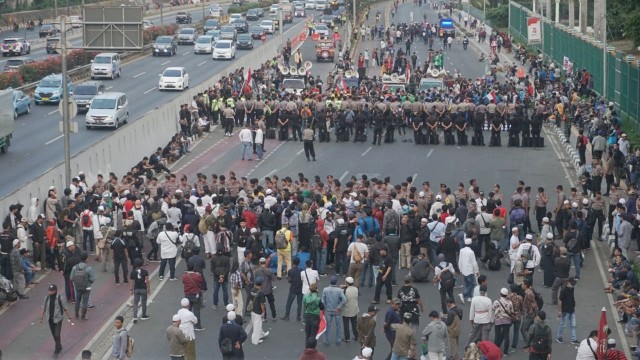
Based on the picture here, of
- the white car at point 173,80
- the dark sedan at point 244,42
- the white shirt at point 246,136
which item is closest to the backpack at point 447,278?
the white shirt at point 246,136

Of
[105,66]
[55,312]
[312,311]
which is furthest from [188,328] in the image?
[105,66]

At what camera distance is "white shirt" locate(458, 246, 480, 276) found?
26.9 meters

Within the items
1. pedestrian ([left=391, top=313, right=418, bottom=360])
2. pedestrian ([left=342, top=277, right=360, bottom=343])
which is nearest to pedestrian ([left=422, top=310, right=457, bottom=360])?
pedestrian ([left=391, top=313, right=418, bottom=360])

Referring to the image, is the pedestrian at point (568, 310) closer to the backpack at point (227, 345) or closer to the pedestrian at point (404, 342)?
the pedestrian at point (404, 342)

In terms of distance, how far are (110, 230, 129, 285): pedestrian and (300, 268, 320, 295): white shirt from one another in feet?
16.1

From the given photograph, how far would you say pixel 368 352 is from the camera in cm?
2052

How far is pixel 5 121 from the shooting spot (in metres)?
48.1

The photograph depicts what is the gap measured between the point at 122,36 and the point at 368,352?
24849 mm

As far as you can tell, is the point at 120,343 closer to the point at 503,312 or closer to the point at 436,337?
the point at 436,337

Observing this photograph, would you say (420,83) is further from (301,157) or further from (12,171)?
(12,171)

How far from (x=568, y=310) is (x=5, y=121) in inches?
1130

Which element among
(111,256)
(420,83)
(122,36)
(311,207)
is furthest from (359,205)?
(420,83)

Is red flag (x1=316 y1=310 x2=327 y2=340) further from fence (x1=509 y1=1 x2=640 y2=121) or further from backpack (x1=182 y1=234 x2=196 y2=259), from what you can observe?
fence (x1=509 y1=1 x2=640 y2=121)

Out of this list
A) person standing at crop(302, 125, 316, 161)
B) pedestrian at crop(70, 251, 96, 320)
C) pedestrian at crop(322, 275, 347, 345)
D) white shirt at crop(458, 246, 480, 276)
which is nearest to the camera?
pedestrian at crop(322, 275, 347, 345)
